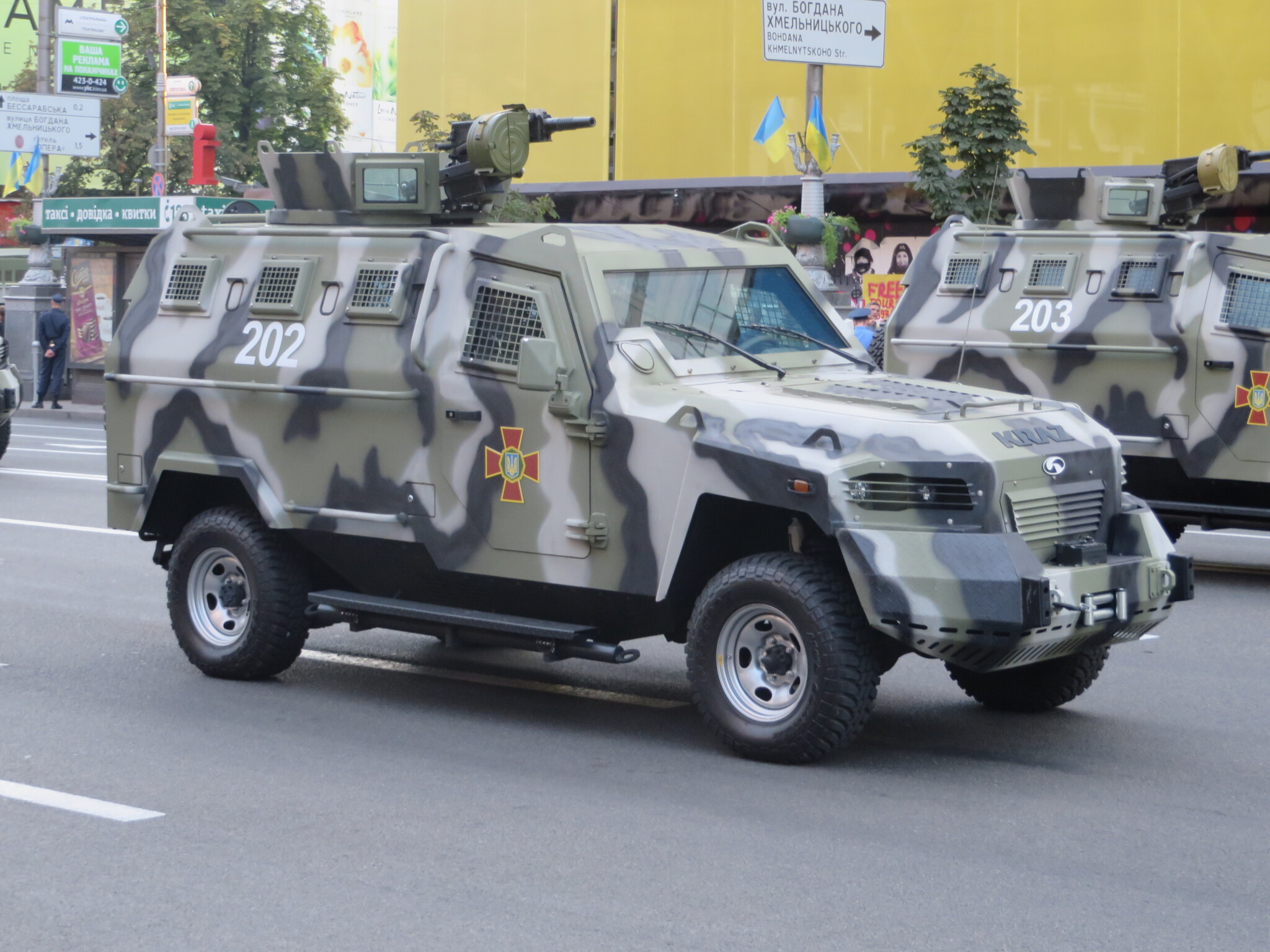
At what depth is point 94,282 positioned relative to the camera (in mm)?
30000

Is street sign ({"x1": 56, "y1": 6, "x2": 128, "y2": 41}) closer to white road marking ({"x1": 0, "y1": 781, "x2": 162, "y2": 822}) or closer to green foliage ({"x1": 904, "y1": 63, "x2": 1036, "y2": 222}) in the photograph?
green foliage ({"x1": 904, "y1": 63, "x2": 1036, "y2": 222})

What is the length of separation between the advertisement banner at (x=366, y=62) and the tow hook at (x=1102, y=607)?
96.4m

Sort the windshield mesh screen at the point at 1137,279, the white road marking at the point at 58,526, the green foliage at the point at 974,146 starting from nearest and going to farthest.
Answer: the windshield mesh screen at the point at 1137,279, the white road marking at the point at 58,526, the green foliage at the point at 974,146

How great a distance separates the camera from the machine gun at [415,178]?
339 inches

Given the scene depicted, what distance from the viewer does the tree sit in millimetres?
47969

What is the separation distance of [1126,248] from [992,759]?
6.59 metres

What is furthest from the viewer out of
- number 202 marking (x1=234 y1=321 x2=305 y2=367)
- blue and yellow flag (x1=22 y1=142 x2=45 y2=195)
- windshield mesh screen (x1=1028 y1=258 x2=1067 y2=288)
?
blue and yellow flag (x1=22 y1=142 x2=45 y2=195)

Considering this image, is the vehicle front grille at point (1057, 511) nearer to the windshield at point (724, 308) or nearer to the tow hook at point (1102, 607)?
the tow hook at point (1102, 607)

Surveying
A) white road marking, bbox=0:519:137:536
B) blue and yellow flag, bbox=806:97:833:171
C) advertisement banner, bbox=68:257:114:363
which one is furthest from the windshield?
advertisement banner, bbox=68:257:114:363

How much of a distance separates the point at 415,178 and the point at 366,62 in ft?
336

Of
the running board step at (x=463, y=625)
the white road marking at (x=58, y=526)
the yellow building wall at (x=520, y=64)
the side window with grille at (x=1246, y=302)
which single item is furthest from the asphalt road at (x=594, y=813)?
the yellow building wall at (x=520, y=64)

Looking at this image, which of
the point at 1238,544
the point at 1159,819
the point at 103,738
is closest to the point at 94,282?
the point at 1238,544

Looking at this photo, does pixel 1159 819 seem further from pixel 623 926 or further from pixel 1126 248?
pixel 1126 248

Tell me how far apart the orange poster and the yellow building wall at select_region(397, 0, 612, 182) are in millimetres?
6406
